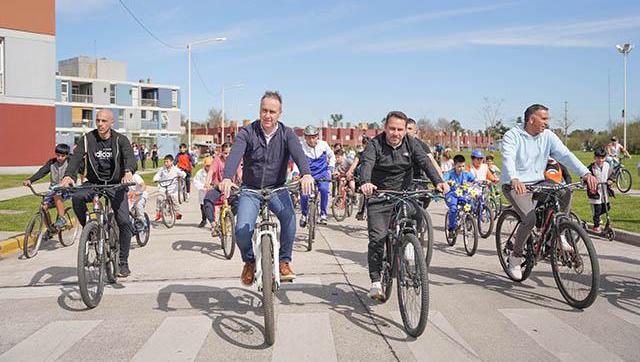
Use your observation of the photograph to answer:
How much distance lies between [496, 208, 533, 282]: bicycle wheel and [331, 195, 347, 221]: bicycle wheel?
7021mm

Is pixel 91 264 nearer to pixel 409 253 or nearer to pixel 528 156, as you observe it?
pixel 409 253

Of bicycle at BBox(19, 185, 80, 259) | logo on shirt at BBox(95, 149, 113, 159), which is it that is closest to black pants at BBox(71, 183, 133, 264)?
logo on shirt at BBox(95, 149, 113, 159)

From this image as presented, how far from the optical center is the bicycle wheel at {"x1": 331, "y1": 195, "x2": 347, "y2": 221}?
1472cm

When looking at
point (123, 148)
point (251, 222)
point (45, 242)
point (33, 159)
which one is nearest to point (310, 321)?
point (251, 222)

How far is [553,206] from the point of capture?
6.67m

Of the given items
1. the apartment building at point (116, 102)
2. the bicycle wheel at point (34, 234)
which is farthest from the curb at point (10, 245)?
the apartment building at point (116, 102)

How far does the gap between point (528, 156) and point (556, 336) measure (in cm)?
238

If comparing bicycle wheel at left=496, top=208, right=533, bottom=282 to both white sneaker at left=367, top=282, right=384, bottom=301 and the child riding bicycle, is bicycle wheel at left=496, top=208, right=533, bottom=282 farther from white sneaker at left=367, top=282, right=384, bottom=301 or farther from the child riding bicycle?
the child riding bicycle

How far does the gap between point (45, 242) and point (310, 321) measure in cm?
737

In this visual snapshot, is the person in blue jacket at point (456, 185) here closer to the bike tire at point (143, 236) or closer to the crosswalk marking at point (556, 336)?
the crosswalk marking at point (556, 336)

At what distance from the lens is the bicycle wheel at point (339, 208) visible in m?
14.7

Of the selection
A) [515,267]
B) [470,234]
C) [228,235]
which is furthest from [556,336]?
[228,235]

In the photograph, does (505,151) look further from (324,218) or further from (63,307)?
(324,218)

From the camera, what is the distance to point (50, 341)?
5344 millimetres
